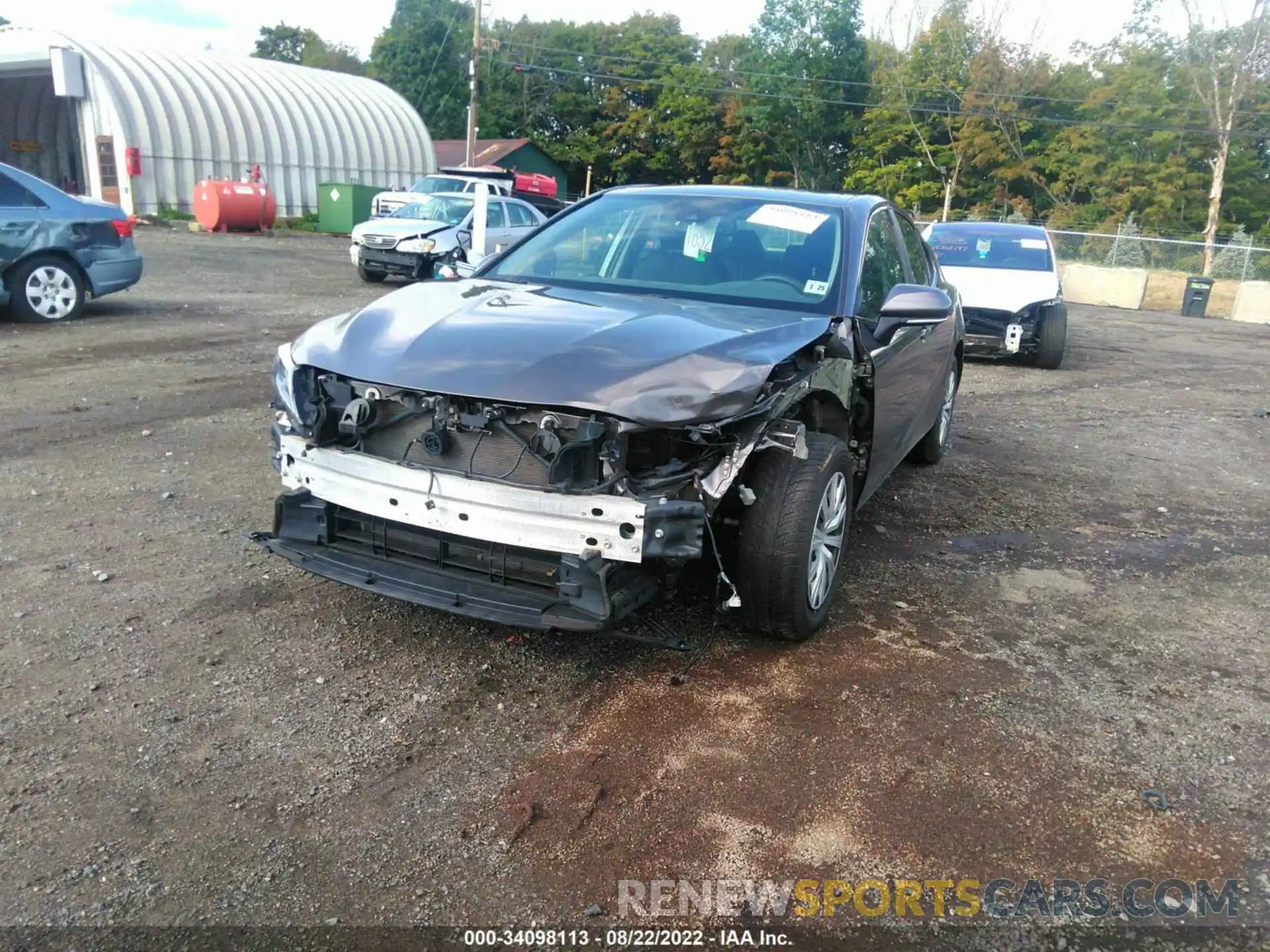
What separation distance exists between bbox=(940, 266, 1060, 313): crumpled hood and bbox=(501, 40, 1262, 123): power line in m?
28.3

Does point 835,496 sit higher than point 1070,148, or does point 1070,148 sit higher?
point 1070,148

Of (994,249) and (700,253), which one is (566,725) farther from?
(994,249)

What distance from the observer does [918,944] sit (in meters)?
2.36

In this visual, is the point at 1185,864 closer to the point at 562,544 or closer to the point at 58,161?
the point at 562,544

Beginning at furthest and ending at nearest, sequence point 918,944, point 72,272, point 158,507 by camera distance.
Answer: point 72,272 → point 158,507 → point 918,944

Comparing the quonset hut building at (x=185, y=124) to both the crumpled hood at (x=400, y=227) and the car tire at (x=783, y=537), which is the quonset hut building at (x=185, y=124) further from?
the car tire at (x=783, y=537)

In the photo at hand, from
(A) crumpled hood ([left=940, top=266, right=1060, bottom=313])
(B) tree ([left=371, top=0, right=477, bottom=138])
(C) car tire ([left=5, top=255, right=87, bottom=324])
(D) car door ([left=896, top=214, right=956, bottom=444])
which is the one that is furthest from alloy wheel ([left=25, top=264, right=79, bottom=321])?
(B) tree ([left=371, top=0, right=477, bottom=138])

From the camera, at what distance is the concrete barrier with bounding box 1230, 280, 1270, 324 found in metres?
21.8

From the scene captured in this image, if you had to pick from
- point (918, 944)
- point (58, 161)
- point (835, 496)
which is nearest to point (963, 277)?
point (835, 496)

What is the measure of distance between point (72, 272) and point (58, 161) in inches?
1249

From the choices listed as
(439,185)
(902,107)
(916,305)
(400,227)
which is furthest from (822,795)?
(902,107)

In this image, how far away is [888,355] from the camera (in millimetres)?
4457

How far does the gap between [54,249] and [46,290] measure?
43 cm

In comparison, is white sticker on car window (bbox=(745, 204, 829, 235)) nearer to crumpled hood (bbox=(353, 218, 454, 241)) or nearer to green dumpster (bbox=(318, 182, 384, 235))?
crumpled hood (bbox=(353, 218, 454, 241))
